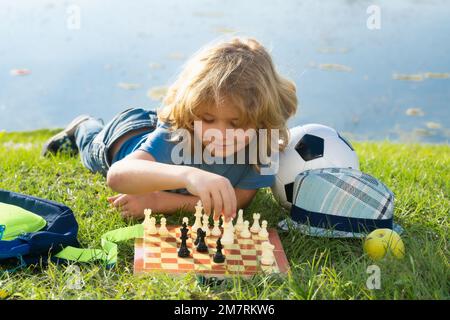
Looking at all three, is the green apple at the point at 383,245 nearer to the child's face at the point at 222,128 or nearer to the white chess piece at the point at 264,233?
the white chess piece at the point at 264,233

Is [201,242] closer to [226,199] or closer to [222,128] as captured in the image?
[226,199]

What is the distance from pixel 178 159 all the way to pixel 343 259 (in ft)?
2.59

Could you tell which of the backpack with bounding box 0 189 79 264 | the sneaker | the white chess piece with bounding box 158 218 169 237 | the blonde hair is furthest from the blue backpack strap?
the sneaker

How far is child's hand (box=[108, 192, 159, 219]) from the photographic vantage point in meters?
2.67

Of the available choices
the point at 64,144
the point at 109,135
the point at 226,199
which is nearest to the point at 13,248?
the point at 226,199

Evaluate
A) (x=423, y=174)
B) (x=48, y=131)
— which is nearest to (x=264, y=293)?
(x=423, y=174)

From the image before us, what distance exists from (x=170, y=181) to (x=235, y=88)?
0.46m

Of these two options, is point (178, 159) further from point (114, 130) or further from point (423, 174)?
point (423, 174)

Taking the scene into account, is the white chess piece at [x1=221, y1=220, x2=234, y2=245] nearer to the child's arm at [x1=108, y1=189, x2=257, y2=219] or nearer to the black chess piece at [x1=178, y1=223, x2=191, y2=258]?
the black chess piece at [x1=178, y1=223, x2=191, y2=258]

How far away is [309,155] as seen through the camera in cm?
276

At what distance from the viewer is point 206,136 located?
2.50 metres

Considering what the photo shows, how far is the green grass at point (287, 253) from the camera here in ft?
6.49

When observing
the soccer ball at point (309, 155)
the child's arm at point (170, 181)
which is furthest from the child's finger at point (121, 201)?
the soccer ball at point (309, 155)

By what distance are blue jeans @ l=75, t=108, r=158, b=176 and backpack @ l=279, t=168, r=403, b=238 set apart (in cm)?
94
